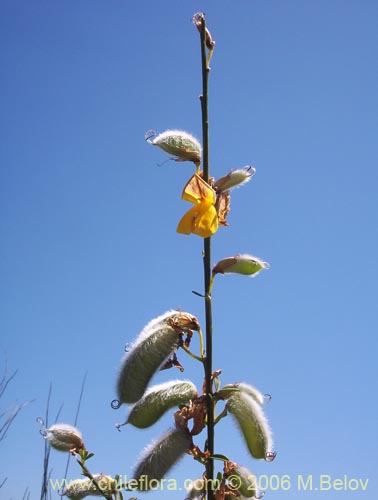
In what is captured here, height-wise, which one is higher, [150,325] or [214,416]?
[150,325]

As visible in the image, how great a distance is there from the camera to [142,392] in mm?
2342

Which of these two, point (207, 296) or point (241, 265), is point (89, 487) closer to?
point (207, 296)

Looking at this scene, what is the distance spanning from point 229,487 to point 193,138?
139 centimetres

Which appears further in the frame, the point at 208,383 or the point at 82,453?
the point at 82,453

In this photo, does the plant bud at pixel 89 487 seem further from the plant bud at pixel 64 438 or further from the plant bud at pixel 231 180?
the plant bud at pixel 231 180

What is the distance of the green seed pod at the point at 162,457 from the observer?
226 centimetres

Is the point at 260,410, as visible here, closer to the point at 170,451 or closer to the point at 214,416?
the point at 214,416

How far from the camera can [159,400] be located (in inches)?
Result: 92.8

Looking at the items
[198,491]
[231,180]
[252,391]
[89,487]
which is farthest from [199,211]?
[89,487]

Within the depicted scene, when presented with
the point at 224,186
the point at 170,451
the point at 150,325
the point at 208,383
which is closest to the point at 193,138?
the point at 224,186

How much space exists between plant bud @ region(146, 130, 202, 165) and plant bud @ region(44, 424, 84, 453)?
1217 millimetres

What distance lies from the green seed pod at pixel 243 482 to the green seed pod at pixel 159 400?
12.6 inches

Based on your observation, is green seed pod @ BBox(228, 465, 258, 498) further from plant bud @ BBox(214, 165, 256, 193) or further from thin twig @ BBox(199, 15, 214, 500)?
plant bud @ BBox(214, 165, 256, 193)

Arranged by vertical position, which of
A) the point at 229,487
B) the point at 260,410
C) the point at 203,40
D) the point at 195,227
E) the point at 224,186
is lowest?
the point at 229,487
